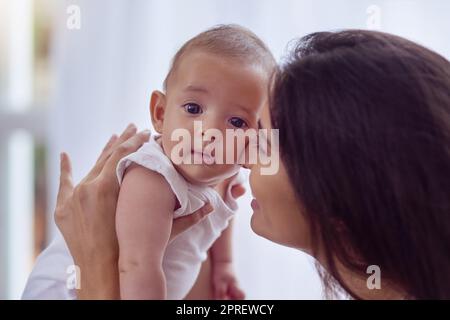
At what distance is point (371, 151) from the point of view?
0.78 meters

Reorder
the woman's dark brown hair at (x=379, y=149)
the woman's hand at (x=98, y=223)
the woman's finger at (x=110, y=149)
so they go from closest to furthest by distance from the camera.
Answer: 1. the woman's dark brown hair at (x=379, y=149)
2. the woman's hand at (x=98, y=223)
3. the woman's finger at (x=110, y=149)

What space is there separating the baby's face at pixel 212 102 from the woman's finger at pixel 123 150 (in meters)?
0.09

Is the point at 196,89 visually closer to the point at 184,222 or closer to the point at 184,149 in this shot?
the point at 184,149

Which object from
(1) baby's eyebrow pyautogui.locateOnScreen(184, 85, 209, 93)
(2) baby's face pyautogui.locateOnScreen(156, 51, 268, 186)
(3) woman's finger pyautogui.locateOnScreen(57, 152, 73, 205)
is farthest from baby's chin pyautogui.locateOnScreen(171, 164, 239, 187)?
(3) woman's finger pyautogui.locateOnScreen(57, 152, 73, 205)

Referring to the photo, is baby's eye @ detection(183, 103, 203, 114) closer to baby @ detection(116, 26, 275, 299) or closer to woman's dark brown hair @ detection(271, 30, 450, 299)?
baby @ detection(116, 26, 275, 299)

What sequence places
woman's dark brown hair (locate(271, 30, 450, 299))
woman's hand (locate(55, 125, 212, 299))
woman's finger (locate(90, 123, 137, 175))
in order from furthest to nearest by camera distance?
→ woman's finger (locate(90, 123, 137, 175)) < woman's hand (locate(55, 125, 212, 299)) < woman's dark brown hair (locate(271, 30, 450, 299))

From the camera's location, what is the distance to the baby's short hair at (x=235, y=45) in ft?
2.82

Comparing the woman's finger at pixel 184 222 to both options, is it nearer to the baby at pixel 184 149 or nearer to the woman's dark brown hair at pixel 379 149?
the baby at pixel 184 149

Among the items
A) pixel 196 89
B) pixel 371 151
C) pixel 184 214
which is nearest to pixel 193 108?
pixel 196 89

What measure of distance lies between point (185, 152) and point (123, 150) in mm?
150

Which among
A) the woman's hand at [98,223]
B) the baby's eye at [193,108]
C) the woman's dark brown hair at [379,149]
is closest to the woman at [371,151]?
the woman's dark brown hair at [379,149]

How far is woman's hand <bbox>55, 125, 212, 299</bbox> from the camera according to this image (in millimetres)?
883
